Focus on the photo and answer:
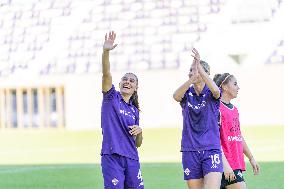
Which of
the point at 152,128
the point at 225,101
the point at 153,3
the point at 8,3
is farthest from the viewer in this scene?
the point at 8,3

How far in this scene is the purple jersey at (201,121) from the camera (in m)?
7.75

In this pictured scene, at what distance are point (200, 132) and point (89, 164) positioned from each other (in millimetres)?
10680

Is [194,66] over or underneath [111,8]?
underneath

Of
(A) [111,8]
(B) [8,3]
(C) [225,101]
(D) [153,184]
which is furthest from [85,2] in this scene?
(C) [225,101]

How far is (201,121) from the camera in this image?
7.76 meters

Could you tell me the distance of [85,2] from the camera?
43.4 meters

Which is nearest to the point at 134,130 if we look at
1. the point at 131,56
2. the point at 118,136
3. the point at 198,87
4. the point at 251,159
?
the point at 118,136

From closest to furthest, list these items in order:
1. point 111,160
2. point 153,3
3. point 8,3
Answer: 1. point 111,160
2. point 153,3
3. point 8,3

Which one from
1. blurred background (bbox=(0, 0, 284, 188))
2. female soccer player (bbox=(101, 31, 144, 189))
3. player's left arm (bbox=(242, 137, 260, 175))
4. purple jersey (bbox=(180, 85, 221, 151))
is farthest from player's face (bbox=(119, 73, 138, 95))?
blurred background (bbox=(0, 0, 284, 188))

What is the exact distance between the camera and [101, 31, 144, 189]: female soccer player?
24.7 ft

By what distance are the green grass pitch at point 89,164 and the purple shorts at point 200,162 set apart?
196 inches

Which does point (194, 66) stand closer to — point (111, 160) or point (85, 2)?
point (111, 160)

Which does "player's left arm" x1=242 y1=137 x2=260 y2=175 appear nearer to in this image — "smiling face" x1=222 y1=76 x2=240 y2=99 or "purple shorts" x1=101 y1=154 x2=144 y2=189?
"smiling face" x1=222 y1=76 x2=240 y2=99

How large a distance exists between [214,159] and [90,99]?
101 feet
